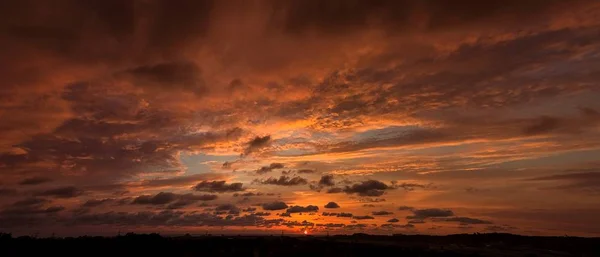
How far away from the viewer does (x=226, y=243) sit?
378ft

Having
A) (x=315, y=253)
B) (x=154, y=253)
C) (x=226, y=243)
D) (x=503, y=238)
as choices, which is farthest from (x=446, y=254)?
(x=503, y=238)

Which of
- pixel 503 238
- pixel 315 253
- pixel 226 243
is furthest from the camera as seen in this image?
pixel 503 238

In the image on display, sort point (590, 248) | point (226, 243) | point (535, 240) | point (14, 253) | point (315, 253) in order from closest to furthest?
1. point (14, 253)
2. point (315, 253)
3. point (226, 243)
4. point (590, 248)
5. point (535, 240)

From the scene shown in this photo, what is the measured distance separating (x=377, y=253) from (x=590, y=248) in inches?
3520

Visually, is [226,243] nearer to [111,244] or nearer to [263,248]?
[263,248]

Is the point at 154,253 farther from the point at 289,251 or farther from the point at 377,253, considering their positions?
the point at 377,253

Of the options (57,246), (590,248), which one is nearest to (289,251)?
(57,246)

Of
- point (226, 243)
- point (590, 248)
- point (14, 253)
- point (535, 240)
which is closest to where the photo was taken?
point (14, 253)

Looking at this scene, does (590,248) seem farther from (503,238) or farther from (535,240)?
(503,238)

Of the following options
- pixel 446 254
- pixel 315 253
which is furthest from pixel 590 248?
pixel 315 253

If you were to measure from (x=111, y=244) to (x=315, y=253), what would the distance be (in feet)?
164

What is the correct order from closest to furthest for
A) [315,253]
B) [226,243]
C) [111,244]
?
[315,253]
[111,244]
[226,243]

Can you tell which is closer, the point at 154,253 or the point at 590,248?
the point at 154,253

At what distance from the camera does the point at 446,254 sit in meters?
99.1
